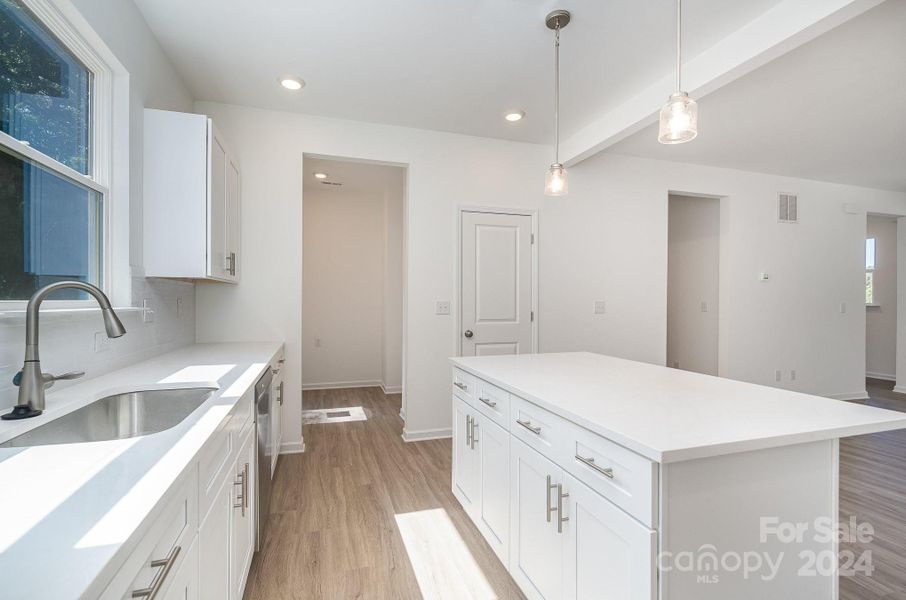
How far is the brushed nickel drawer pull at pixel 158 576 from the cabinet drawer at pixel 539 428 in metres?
1.07

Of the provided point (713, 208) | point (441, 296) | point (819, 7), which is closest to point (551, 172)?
point (819, 7)

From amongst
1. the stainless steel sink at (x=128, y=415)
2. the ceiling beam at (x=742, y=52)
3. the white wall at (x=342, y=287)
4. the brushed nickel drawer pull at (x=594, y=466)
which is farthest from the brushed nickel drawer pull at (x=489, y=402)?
the white wall at (x=342, y=287)

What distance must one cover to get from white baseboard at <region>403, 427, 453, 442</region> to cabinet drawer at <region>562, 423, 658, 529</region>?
2459 mm

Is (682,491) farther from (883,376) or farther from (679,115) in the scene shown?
(883,376)

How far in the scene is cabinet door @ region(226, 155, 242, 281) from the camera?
273cm

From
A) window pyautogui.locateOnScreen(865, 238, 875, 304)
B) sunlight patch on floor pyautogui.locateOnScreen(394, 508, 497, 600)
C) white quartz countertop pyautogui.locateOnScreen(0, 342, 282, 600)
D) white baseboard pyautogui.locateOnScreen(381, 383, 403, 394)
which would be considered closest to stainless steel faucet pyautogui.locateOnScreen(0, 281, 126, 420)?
white quartz countertop pyautogui.locateOnScreen(0, 342, 282, 600)

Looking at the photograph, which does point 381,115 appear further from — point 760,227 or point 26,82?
point 760,227

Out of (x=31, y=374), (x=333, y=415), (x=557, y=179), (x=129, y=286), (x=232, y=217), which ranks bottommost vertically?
(x=333, y=415)

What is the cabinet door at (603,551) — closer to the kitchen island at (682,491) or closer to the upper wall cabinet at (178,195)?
the kitchen island at (682,491)

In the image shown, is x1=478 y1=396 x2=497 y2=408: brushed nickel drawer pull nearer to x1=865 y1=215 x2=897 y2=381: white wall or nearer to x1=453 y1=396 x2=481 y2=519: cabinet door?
x1=453 y1=396 x2=481 y2=519: cabinet door

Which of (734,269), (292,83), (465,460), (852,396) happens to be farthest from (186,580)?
(852,396)

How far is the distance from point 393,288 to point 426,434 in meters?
2.18

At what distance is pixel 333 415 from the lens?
4.38 meters

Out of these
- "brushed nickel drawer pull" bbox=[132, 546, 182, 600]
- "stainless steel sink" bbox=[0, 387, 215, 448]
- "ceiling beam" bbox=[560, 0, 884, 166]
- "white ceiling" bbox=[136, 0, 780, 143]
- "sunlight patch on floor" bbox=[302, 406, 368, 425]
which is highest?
"white ceiling" bbox=[136, 0, 780, 143]
